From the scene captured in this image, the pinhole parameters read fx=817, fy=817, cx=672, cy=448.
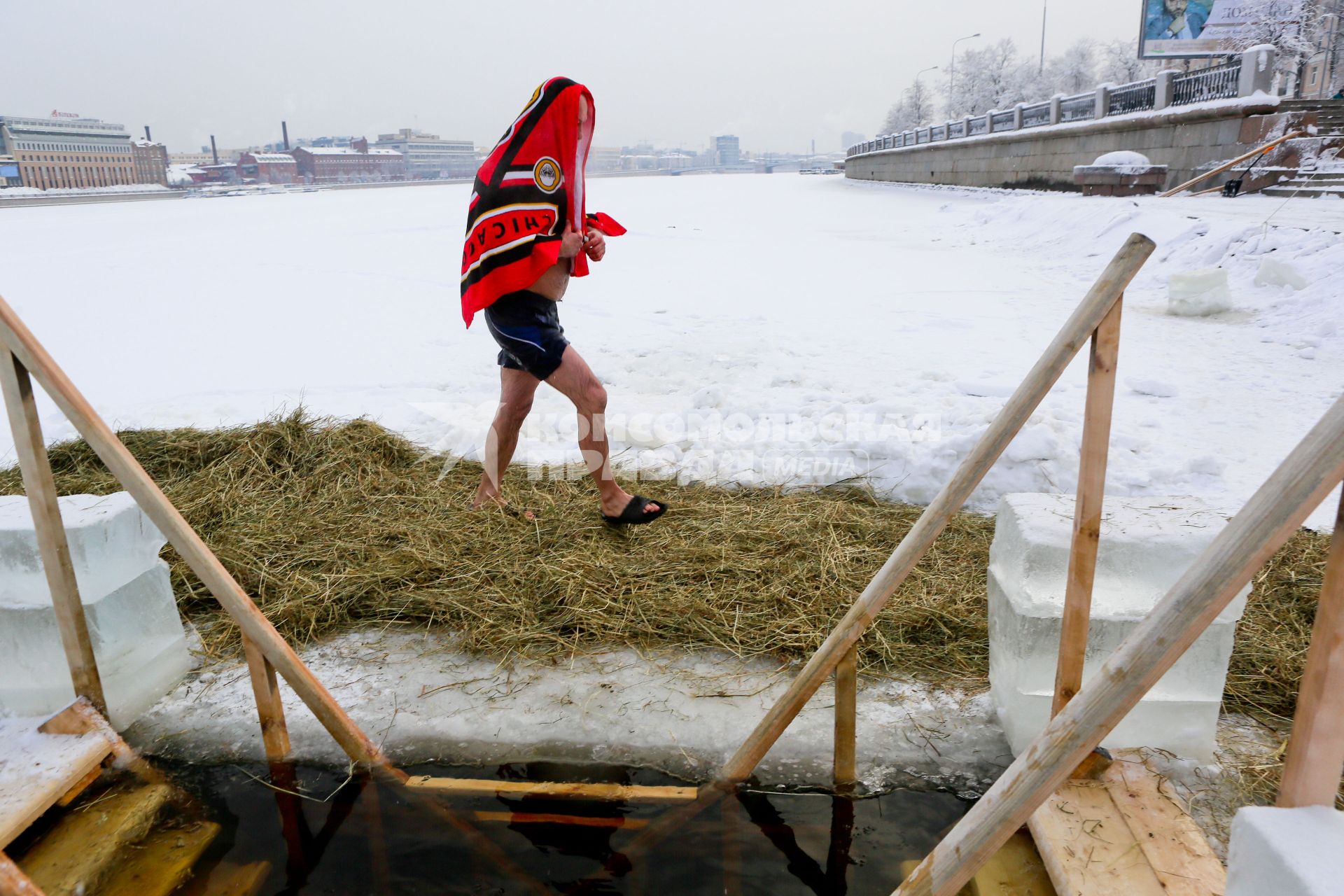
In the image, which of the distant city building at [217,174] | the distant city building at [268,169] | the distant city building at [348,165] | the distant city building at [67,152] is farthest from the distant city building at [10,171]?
the distant city building at [348,165]

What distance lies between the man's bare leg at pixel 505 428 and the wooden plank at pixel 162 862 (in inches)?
75.6

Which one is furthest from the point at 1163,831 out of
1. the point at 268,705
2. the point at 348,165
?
the point at 348,165

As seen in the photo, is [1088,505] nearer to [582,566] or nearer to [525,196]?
[582,566]

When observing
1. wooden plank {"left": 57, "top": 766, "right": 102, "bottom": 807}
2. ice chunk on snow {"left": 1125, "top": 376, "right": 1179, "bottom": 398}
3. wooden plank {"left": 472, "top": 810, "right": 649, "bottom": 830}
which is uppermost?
ice chunk on snow {"left": 1125, "top": 376, "right": 1179, "bottom": 398}

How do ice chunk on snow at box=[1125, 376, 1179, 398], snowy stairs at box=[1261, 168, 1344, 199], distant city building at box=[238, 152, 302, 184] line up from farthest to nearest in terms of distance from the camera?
distant city building at box=[238, 152, 302, 184], snowy stairs at box=[1261, 168, 1344, 199], ice chunk on snow at box=[1125, 376, 1179, 398]

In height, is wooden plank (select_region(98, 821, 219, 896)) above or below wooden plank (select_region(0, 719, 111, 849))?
below

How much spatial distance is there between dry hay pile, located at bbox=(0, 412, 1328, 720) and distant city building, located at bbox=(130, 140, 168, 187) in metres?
118

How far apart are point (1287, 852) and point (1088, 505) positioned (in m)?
0.91

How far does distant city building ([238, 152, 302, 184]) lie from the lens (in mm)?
117688

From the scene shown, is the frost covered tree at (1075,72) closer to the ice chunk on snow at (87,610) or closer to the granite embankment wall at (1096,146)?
the granite embankment wall at (1096,146)

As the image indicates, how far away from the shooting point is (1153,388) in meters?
5.27

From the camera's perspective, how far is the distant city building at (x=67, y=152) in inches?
3268

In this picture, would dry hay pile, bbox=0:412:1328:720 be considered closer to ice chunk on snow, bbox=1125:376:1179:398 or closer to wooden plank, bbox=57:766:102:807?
wooden plank, bbox=57:766:102:807

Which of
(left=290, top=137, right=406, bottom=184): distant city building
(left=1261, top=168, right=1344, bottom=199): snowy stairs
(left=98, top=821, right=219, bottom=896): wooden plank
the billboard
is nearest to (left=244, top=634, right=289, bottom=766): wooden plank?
(left=98, top=821, right=219, bottom=896): wooden plank
